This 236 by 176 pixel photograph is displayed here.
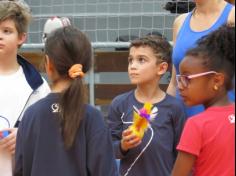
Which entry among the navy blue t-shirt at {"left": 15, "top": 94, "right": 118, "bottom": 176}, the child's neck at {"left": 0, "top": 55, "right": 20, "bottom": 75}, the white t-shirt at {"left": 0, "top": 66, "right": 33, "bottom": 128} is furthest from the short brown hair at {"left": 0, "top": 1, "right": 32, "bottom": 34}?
the navy blue t-shirt at {"left": 15, "top": 94, "right": 118, "bottom": 176}

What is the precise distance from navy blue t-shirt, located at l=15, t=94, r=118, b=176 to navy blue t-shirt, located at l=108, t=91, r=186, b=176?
0.56m

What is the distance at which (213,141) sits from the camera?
2.61m

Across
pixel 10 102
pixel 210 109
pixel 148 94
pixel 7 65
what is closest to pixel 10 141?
pixel 10 102

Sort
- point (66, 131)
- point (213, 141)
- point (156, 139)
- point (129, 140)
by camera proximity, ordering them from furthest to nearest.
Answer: point (156, 139)
point (129, 140)
point (66, 131)
point (213, 141)

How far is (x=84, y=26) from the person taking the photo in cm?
671

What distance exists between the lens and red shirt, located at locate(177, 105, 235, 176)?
261cm

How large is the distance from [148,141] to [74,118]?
74 cm

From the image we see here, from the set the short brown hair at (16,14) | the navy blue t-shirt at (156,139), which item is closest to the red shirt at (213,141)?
the navy blue t-shirt at (156,139)

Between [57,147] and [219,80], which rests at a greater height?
[219,80]

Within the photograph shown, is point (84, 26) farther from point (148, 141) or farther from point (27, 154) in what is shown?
point (27, 154)

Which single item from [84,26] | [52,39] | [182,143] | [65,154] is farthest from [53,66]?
[84,26]

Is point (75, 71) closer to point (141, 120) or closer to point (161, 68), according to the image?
point (141, 120)

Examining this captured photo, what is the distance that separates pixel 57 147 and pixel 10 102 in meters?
0.76

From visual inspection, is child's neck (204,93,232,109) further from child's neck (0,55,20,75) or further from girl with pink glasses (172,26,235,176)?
child's neck (0,55,20,75)
